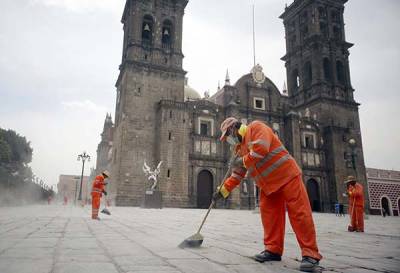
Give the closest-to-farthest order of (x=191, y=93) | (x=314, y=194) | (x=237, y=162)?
(x=237, y=162) < (x=314, y=194) < (x=191, y=93)

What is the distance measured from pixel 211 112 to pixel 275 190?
24675 mm

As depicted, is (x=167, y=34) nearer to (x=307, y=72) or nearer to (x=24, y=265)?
(x=307, y=72)

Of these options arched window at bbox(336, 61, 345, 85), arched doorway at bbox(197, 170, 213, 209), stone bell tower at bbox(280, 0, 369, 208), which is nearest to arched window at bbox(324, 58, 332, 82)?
stone bell tower at bbox(280, 0, 369, 208)

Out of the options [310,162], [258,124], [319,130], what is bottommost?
[258,124]

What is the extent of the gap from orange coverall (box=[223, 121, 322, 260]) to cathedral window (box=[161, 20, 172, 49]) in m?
25.6

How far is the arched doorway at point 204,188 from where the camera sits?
25.4 m

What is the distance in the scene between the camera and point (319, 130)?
31578mm

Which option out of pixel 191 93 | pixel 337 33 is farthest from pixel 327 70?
pixel 191 93

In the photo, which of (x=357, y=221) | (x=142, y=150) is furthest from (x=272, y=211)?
(x=142, y=150)

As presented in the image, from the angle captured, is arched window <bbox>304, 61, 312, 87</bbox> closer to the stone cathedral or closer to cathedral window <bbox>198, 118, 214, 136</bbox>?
the stone cathedral

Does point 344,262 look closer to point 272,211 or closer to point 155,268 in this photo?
point 272,211

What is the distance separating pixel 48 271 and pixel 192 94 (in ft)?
114

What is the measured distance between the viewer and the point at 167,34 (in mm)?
27688

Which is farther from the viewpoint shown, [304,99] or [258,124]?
[304,99]
